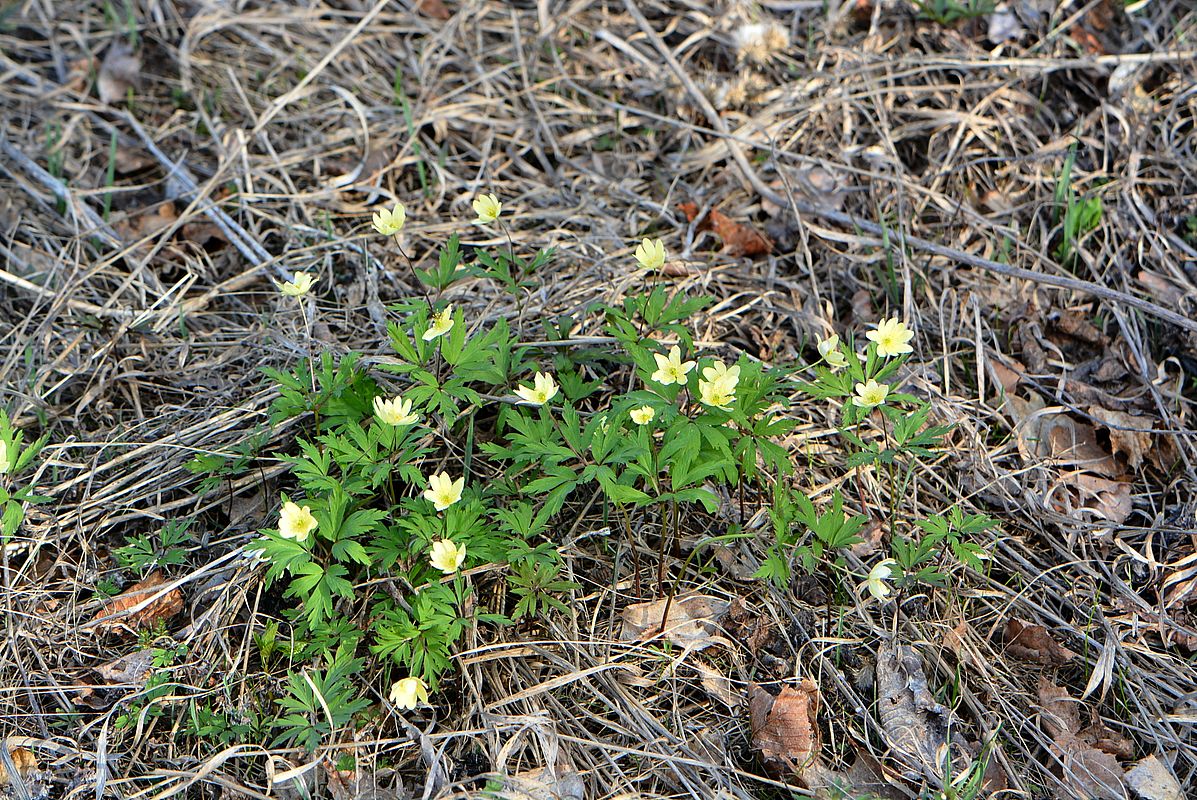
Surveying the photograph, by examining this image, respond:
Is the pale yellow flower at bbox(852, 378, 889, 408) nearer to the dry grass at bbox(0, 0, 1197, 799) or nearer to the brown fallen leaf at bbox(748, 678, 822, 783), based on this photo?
the dry grass at bbox(0, 0, 1197, 799)

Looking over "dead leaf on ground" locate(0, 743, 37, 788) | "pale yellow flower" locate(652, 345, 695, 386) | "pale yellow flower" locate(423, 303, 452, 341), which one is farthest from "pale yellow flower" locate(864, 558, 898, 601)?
"dead leaf on ground" locate(0, 743, 37, 788)

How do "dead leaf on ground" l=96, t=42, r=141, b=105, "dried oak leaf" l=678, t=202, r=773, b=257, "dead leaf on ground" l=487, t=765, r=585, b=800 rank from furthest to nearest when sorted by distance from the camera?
"dead leaf on ground" l=96, t=42, r=141, b=105 → "dried oak leaf" l=678, t=202, r=773, b=257 → "dead leaf on ground" l=487, t=765, r=585, b=800

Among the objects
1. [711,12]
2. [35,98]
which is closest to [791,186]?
[711,12]

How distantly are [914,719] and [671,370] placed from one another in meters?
1.01

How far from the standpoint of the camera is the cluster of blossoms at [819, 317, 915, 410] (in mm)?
2467

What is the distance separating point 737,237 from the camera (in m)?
3.43

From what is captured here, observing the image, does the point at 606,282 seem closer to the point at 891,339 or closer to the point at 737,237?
the point at 737,237

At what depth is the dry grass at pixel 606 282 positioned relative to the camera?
7.72ft

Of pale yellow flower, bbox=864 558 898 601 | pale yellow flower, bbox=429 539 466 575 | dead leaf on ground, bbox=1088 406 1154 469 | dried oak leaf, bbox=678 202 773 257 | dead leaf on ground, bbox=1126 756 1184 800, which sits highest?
pale yellow flower, bbox=429 539 466 575

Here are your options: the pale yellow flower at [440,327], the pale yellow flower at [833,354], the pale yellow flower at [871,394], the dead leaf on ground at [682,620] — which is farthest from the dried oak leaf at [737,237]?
the dead leaf on ground at [682,620]

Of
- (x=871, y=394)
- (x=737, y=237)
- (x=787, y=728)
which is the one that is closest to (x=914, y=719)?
(x=787, y=728)

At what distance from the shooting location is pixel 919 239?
340 centimetres

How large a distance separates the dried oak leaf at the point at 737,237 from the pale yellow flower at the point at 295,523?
5.80 ft

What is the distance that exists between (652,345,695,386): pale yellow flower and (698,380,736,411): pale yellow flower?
66 millimetres
